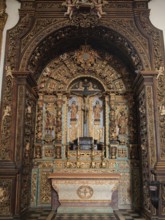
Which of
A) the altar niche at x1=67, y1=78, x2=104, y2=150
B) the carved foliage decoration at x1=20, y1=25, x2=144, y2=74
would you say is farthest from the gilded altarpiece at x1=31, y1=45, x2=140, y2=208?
the carved foliage decoration at x1=20, y1=25, x2=144, y2=74

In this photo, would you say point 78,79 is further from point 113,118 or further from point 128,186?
point 128,186

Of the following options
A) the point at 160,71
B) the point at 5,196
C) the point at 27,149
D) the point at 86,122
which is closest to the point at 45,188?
the point at 27,149

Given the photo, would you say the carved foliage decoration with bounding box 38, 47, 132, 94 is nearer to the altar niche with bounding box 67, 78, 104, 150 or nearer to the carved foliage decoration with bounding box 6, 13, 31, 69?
the altar niche with bounding box 67, 78, 104, 150

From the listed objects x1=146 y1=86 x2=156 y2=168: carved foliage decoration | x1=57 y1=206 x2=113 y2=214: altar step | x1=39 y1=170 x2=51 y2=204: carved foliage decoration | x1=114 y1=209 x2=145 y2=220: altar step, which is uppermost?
x1=146 y1=86 x2=156 y2=168: carved foliage decoration

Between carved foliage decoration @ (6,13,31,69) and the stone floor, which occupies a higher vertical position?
carved foliage decoration @ (6,13,31,69)

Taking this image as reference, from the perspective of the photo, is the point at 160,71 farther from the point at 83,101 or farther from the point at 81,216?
the point at 81,216

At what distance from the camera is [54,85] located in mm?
8688

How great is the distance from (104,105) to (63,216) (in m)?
3.90

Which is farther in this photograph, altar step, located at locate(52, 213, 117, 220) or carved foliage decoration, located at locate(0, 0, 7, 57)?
carved foliage decoration, located at locate(0, 0, 7, 57)

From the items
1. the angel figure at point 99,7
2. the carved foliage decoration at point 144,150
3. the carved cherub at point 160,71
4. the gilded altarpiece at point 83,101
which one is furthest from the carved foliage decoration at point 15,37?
the carved cherub at point 160,71

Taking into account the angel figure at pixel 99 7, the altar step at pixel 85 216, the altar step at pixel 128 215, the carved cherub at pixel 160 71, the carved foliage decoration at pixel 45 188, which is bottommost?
the altar step at pixel 128 215

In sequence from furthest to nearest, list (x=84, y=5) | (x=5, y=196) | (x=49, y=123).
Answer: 1. (x=49, y=123)
2. (x=84, y=5)
3. (x=5, y=196)

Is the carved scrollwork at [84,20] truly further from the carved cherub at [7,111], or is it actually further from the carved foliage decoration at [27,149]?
the carved cherub at [7,111]

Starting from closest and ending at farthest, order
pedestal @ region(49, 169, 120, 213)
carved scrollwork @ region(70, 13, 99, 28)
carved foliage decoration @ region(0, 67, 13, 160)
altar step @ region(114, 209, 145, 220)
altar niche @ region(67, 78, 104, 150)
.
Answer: altar step @ region(114, 209, 145, 220), carved foliage decoration @ region(0, 67, 13, 160), pedestal @ region(49, 169, 120, 213), carved scrollwork @ region(70, 13, 99, 28), altar niche @ region(67, 78, 104, 150)
